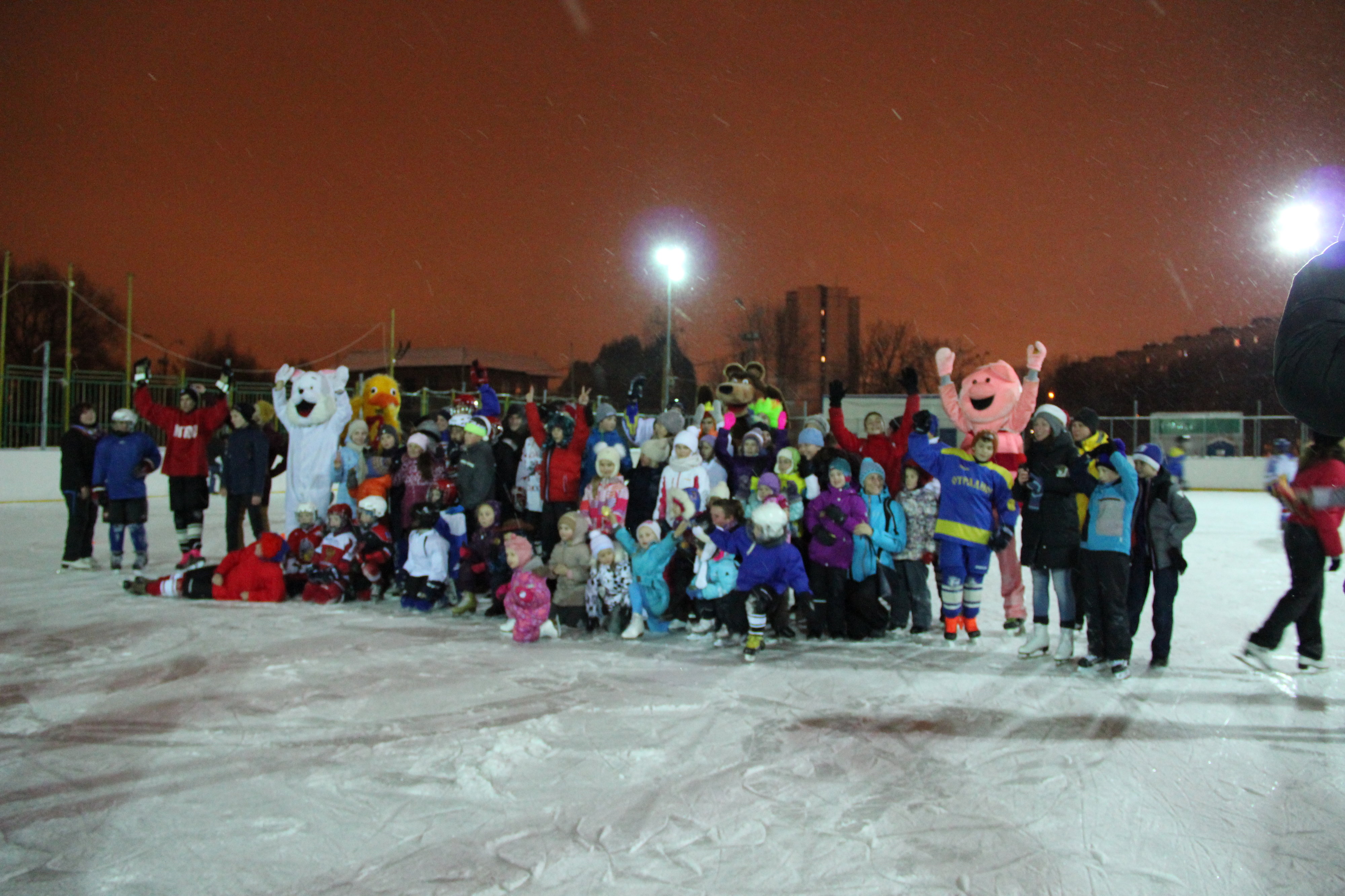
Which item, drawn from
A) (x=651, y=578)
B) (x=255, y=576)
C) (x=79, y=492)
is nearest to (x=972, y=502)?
(x=651, y=578)

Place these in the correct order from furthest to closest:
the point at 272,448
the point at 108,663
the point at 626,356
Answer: the point at 626,356 < the point at 272,448 < the point at 108,663

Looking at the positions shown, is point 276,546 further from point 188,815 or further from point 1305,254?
point 1305,254

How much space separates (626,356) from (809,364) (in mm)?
9141

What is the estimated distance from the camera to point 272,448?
8.32m

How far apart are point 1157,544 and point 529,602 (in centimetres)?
372

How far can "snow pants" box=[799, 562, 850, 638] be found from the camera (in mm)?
5625

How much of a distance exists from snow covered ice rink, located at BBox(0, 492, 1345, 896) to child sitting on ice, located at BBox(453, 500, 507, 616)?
0.83 m

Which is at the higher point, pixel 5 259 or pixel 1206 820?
pixel 5 259

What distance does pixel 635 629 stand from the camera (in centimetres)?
566

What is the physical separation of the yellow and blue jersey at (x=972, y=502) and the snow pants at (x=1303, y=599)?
145 centimetres

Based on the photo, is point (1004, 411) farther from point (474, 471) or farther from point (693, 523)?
point (474, 471)

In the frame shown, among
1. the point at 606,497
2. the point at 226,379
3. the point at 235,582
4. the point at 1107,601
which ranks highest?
the point at 226,379

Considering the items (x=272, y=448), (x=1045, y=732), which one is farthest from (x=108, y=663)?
(x=1045, y=732)

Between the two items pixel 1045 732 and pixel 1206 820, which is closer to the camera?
pixel 1206 820
